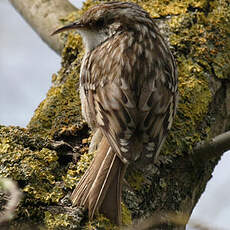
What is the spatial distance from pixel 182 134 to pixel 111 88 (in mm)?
380

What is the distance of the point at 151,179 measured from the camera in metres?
1.91

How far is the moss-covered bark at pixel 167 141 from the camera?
67.4 inches

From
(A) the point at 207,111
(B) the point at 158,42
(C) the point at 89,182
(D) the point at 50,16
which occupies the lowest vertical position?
(C) the point at 89,182

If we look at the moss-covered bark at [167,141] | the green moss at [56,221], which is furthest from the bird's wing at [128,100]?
the green moss at [56,221]

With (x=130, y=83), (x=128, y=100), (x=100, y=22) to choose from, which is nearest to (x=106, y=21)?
(x=100, y=22)

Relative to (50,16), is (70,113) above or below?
below

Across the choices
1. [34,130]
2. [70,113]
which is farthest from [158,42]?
[34,130]

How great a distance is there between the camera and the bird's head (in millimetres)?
2449

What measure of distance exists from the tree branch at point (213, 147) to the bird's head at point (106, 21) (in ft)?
2.63

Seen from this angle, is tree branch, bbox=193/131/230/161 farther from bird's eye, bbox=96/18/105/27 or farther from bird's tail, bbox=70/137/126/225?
bird's eye, bbox=96/18/105/27

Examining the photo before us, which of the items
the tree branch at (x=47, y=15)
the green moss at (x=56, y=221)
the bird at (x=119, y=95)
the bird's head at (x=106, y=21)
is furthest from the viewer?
the tree branch at (x=47, y=15)

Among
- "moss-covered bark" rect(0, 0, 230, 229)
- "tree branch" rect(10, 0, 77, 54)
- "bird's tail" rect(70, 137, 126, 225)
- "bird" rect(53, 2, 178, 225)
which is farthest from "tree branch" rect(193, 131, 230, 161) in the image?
"tree branch" rect(10, 0, 77, 54)

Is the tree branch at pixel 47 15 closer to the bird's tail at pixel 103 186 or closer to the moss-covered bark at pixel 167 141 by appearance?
the moss-covered bark at pixel 167 141

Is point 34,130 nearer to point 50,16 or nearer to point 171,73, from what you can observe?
point 171,73
